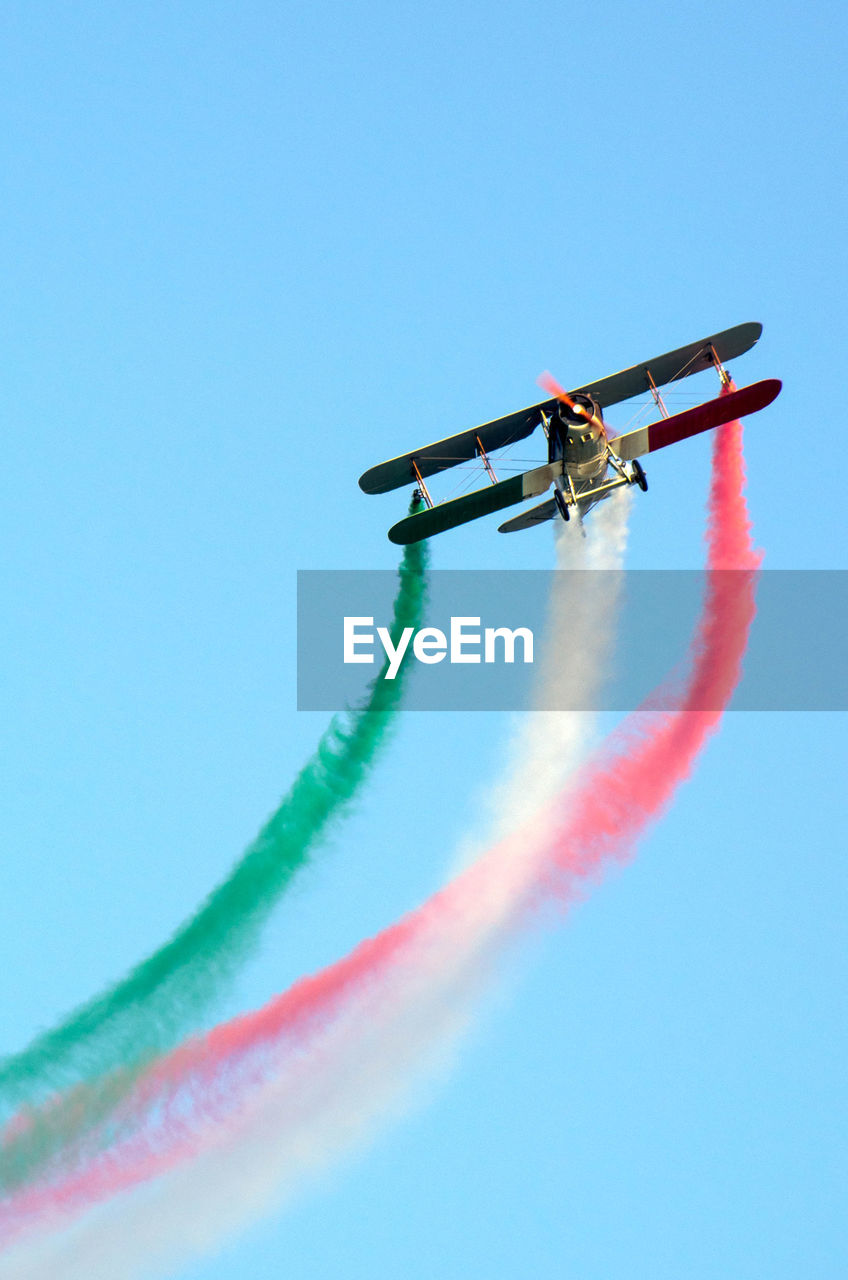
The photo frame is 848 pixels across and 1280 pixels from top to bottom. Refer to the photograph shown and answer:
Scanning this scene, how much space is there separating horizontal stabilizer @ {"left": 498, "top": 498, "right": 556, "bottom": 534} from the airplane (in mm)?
28

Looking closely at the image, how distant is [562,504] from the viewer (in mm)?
55031

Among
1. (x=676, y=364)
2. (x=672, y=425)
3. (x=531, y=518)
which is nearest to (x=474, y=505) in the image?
(x=531, y=518)

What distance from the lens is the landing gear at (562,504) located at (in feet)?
180

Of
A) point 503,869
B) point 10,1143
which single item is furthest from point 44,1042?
point 503,869

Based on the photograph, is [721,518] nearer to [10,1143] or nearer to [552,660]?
[552,660]

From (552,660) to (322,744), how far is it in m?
7.45

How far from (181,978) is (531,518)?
15.7 meters

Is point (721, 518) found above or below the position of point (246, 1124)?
above

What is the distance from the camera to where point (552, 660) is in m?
59.5

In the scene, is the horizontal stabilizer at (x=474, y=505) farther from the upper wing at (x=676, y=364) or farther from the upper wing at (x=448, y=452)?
the upper wing at (x=676, y=364)

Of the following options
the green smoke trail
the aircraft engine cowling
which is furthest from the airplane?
the green smoke trail

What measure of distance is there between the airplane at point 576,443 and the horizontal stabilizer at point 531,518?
28mm

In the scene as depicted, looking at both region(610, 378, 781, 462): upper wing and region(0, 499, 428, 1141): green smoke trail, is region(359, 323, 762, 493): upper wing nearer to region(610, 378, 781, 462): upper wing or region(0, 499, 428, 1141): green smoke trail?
region(610, 378, 781, 462): upper wing

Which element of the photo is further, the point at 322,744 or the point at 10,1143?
the point at 322,744
